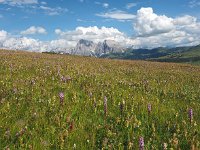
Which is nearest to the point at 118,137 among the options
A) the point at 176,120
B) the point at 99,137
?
the point at 99,137

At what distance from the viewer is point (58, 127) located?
6.41m

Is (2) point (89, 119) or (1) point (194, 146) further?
(2) point (89, 119)

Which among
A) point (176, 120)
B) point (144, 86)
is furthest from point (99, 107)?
point (144, 86)

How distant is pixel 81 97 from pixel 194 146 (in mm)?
4411

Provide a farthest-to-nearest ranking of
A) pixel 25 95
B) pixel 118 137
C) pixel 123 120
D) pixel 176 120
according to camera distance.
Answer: pixel 25 95, pixel 176 120, pixel 123 120, pixel 118 137

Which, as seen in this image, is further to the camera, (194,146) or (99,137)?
(99,137)

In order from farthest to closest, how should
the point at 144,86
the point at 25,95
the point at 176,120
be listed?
the point at 144,86 < the point at 25,95 < the point at 176,120

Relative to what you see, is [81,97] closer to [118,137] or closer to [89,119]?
[89,119]

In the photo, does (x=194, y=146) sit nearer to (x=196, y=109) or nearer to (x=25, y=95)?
(x=196, y=109)

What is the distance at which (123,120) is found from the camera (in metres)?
7.09

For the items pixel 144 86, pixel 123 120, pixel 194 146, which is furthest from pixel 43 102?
pixel 144 86

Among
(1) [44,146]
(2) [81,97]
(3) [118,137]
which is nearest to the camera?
(1) [44,146]

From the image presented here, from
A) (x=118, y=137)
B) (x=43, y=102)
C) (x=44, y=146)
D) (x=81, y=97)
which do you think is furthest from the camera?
(x=81, y=97)

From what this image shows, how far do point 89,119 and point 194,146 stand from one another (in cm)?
243
